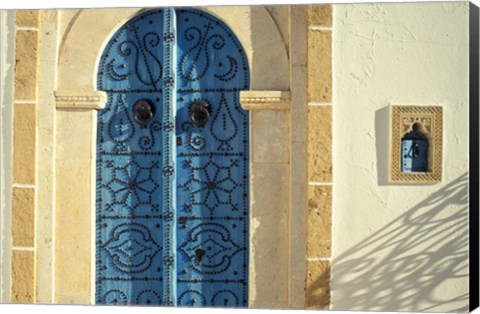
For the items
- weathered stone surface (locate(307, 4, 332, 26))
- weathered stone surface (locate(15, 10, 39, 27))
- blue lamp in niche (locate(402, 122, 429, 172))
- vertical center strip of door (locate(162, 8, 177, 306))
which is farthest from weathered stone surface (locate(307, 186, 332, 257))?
weathered stone surface (locate(15, 10, 39, 27))

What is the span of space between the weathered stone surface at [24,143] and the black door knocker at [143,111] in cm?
61

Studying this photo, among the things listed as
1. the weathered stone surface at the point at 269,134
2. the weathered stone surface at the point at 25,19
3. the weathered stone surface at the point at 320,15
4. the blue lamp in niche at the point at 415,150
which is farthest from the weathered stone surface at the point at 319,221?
the weathered stone surface at the point at 25,19

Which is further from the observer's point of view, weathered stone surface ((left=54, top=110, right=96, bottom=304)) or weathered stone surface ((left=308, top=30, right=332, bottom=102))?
weathered stone surface ((left=54, top=110, right=96, bottom=304))

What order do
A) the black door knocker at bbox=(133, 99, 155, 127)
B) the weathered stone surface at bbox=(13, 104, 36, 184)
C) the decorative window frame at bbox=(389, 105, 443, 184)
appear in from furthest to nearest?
1. the black door knocker at bbox=(133, 99, 155, 127)
2. the weathered stone surface at bbox=(13, 104, 36, 184)
3. the decorative window frame at bbox=(389, 105, 443, 184)

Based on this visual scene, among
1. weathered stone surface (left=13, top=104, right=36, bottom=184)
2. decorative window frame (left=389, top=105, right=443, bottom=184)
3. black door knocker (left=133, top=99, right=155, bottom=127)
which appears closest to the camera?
decorative window frame (left=389, top=105, right=443, bottom=184)

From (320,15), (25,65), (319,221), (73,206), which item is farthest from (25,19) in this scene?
(319,221)

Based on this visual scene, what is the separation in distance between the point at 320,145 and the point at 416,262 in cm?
88

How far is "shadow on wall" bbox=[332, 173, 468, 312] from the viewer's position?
12.0 feet

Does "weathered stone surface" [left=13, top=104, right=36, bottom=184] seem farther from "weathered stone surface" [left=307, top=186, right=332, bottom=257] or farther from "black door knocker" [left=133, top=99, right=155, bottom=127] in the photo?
"weathered stone surface" [left=307, top=186, right=332, bottom=257]

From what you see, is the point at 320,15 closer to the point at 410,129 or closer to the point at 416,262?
the point at 410,129

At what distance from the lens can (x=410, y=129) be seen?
370 cm

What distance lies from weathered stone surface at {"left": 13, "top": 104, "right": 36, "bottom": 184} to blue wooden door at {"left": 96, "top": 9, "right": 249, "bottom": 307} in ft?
1.30

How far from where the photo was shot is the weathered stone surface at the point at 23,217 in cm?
381

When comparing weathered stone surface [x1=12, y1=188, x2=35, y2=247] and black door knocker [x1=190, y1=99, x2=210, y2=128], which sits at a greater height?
black door knocker [x1=190, y1=99, x2=210, y2=128]
